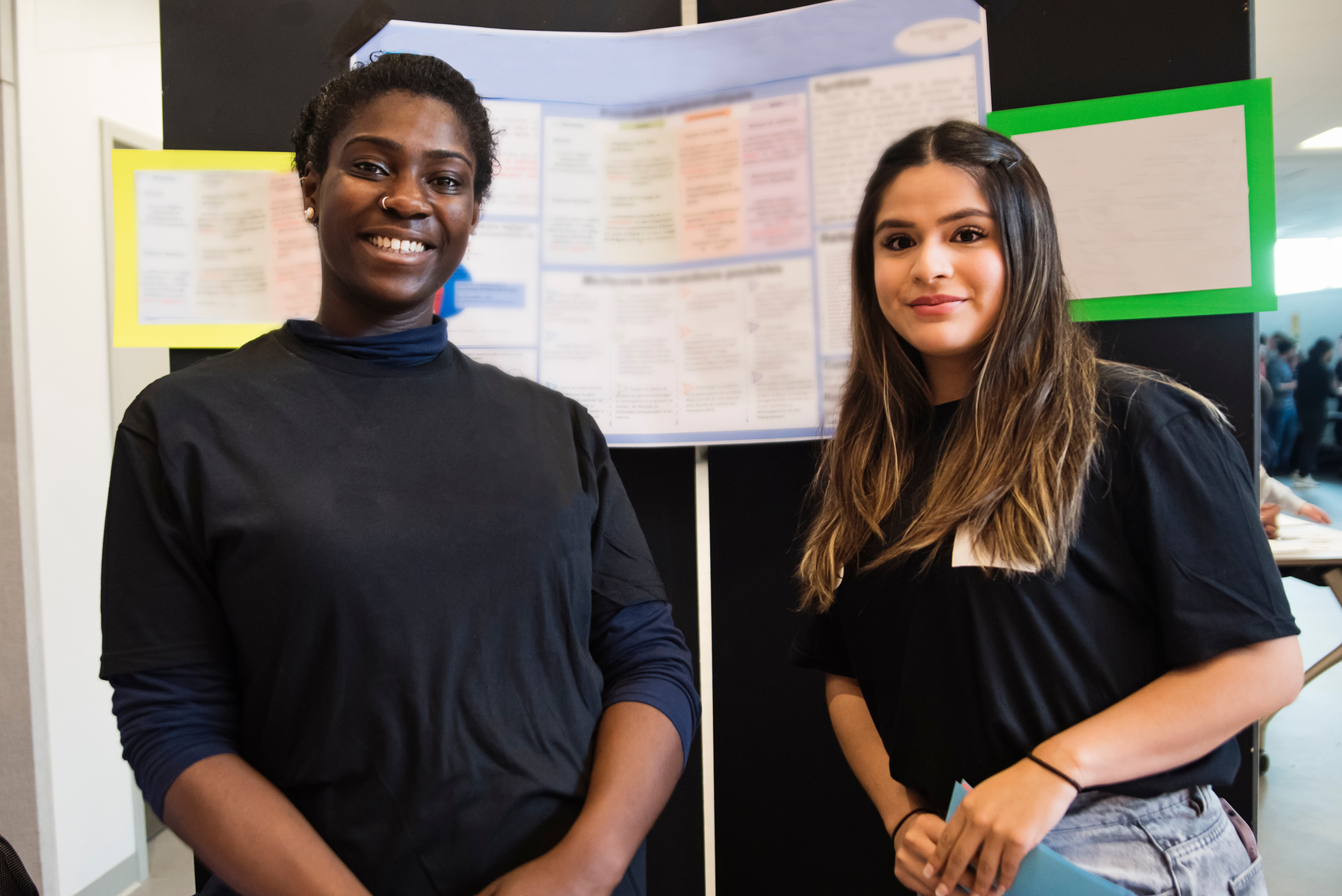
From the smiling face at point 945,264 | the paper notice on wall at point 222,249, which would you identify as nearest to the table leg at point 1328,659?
the smiling face at point 945,264

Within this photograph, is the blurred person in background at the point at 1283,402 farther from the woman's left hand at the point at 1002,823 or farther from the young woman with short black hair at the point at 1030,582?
the woman's left hand at the point at 1002,823

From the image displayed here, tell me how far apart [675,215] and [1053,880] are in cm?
117

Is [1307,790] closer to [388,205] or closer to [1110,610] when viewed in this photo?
[1110,610]

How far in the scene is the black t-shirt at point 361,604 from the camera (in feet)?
2.52

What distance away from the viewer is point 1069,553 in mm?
876

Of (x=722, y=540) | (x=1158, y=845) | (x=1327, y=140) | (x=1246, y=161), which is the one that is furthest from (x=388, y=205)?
(x=1327, y=140)

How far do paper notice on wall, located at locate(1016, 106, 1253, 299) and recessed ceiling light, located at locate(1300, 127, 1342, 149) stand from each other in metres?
4.76

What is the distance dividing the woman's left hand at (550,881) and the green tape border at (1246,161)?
107cm

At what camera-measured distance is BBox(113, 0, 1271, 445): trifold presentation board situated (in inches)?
55.6

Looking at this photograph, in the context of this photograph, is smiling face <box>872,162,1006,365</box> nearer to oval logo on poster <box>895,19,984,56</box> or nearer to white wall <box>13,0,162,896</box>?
oval logo on poster <box>895,19,984,56</box>

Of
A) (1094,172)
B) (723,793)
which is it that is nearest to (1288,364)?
(1094,172)

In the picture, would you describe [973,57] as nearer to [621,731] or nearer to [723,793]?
[621,731]

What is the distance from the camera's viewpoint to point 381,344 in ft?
3.00

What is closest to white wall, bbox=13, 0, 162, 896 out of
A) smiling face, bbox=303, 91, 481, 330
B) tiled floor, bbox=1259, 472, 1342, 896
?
smiling face, bbox=303, 91, 481, 330
